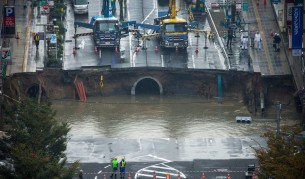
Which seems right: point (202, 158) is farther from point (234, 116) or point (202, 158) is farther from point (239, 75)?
point (239, 75)

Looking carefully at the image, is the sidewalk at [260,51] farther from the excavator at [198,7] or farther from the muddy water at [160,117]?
the muddy water at [160,117]

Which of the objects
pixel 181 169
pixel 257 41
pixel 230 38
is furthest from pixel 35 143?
pixel 257 41

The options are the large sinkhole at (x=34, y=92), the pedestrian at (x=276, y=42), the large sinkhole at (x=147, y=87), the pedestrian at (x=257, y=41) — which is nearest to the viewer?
the large sinkhole at (x=34, y=92)

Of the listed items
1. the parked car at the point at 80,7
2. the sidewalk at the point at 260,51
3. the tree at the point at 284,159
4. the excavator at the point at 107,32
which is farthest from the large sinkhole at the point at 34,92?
the tree at the point at 284,159

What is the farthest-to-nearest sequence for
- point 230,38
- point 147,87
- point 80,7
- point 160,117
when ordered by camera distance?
1. point 80,7
2. point 230,38
3. point 147,87
4. point 160,117

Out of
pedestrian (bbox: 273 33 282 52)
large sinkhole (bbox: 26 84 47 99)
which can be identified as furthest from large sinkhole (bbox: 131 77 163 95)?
pedestrian (bbox: 273 33 282 52)

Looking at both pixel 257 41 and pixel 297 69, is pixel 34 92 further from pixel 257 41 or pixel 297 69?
pixel 297 69

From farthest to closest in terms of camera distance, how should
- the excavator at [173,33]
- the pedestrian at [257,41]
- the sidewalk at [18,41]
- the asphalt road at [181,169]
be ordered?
the pedestrian at [257,41] → the excavator at [173,33] → the sidewalk at [18,41] → the asphalt road at [181,169]
